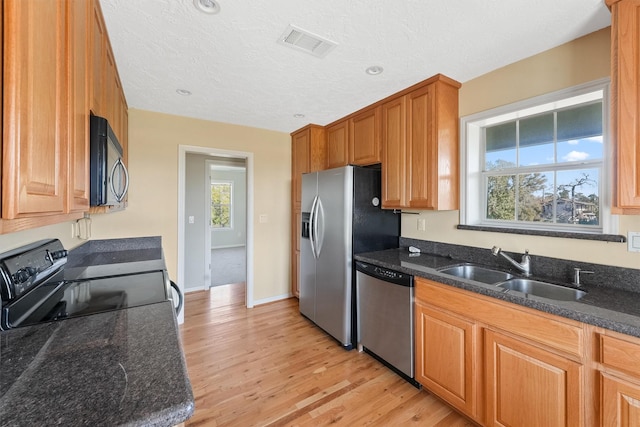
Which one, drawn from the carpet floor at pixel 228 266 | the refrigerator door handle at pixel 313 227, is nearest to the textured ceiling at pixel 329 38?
the refrigerator door handle at pixel 313 227

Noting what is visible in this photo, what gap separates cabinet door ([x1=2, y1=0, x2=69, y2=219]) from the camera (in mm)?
545

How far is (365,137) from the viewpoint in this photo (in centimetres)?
283

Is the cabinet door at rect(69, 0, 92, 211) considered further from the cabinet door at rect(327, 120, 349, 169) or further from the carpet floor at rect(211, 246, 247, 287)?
the carpet floor at rect(211, 246, 247, 287)

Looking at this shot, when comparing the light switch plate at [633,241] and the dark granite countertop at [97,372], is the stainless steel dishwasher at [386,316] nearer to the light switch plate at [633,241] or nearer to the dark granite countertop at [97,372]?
the light switch plate at [633,241]

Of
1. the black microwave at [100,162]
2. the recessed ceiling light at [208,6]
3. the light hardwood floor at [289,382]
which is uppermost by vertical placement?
the recessed ceiling light at [208,6]

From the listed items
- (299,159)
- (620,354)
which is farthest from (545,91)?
(299,159)

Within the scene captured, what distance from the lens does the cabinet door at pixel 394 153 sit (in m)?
2.42

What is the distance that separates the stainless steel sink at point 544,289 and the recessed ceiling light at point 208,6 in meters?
2.19

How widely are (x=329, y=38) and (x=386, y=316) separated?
2.04 metres

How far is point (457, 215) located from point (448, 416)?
1.47 m

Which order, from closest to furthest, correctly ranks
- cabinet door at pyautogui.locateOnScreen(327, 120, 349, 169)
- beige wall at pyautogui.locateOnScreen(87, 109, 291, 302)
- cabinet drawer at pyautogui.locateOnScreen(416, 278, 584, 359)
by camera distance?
cabinet drawer at pyautogui.locateOnScreen(416, 278, 584, 359) → beige wall at pyautogui.locateOnScreen(87, 109, 291, 302) → cabinet door at pyautogui.locateOnScreen(327, 120, 349, 169)

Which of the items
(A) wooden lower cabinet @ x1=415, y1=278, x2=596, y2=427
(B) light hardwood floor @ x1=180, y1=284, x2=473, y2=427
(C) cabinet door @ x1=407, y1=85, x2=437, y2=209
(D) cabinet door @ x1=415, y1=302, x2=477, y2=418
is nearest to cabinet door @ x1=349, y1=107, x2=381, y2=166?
(C) cabinet door @ x1=407, y1=85, x2=437, y2=209

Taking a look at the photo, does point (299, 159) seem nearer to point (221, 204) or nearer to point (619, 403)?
point (619, 403)

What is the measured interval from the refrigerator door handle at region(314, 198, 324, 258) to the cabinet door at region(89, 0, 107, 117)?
1.86m
